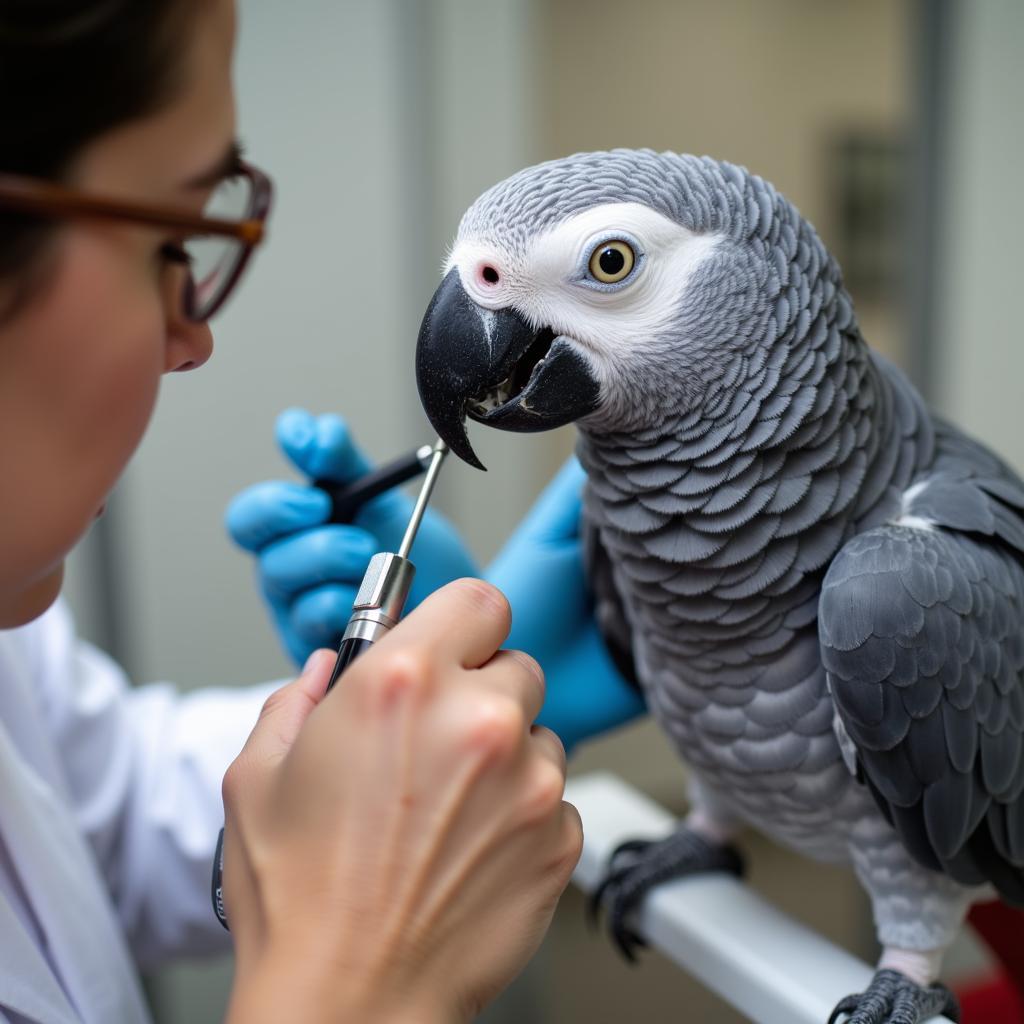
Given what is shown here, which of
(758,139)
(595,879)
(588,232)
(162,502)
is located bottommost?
(162,502)

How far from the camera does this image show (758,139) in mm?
2018

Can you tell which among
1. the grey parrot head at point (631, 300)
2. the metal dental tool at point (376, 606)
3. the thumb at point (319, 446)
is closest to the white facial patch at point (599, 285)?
the grey parrot head at point (631, 300)

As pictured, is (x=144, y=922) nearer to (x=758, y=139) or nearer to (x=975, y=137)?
(x=975, y=137)

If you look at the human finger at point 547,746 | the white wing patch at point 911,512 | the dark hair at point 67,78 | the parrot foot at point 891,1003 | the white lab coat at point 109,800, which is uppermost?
the dark hair at point 67,78

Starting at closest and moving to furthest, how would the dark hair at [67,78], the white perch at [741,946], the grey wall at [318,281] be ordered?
the dark hair at [67,78] < the white perch at [741,946] < the grey wall at [318,281]

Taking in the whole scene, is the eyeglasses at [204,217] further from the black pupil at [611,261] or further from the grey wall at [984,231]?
the grey wall at [984,231]

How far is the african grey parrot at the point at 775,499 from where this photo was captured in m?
0.46

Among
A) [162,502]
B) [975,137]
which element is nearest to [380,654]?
[162,502]

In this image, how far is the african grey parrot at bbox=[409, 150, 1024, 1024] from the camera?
0.46 meters

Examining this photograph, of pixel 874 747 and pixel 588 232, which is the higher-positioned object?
pixel 588 232

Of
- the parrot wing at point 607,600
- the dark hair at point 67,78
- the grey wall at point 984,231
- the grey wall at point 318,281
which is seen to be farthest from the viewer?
the grey wall at point 984,231

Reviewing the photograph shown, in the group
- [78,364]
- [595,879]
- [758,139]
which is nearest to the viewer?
[78,364]

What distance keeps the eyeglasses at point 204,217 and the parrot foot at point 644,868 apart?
464 mm

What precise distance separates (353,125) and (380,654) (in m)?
1.12
